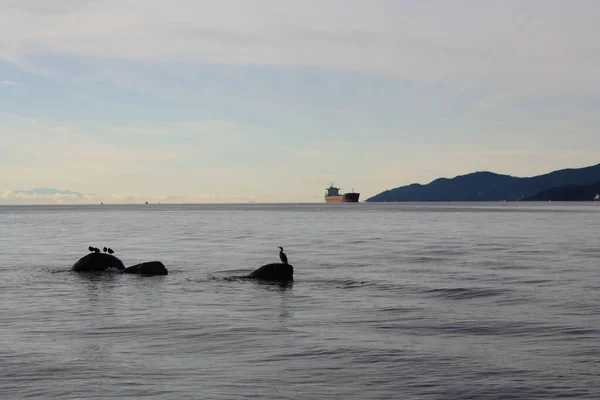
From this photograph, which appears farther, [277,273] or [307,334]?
[277,273]

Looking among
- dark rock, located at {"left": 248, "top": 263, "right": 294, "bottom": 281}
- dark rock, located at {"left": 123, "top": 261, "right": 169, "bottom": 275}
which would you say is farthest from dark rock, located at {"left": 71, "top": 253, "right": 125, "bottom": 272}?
dark rock, located at {"left": 248, "top": 263, "right": 294, "bottom": 281}

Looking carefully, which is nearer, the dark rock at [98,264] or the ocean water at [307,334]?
the ocean water at [307,334]

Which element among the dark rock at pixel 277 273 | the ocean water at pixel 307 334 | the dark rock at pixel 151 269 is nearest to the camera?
the ocean water at pixel 307 334

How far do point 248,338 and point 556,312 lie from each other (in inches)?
446

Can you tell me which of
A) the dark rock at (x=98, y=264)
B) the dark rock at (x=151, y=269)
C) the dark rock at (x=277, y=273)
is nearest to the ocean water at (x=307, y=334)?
the dark rock at (x=277, y=273)

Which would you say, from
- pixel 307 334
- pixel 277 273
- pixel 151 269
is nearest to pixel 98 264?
pixel 151 269

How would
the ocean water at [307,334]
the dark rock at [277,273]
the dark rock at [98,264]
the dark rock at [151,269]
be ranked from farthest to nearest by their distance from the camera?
the dark rock at [98,264] < the dark rock at [151,269] < the dark rock at [277,273] < the ocean water at [307,334]

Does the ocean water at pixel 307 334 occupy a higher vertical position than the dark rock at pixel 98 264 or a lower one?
lower

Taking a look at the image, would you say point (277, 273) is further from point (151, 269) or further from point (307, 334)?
point (307, 334)

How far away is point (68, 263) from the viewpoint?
43.9m

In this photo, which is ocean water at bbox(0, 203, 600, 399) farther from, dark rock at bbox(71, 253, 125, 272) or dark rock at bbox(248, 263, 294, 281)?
dark rock at bbox(71, 253, 125, 272)

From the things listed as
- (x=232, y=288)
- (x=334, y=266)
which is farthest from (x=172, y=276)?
(x=334, y=266)

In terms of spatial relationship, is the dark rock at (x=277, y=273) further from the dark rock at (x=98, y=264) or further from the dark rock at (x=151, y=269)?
the dark rock at (x=98, y=264)

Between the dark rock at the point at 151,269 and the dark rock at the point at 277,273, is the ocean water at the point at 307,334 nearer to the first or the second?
the dark rock at the point at 277,273
